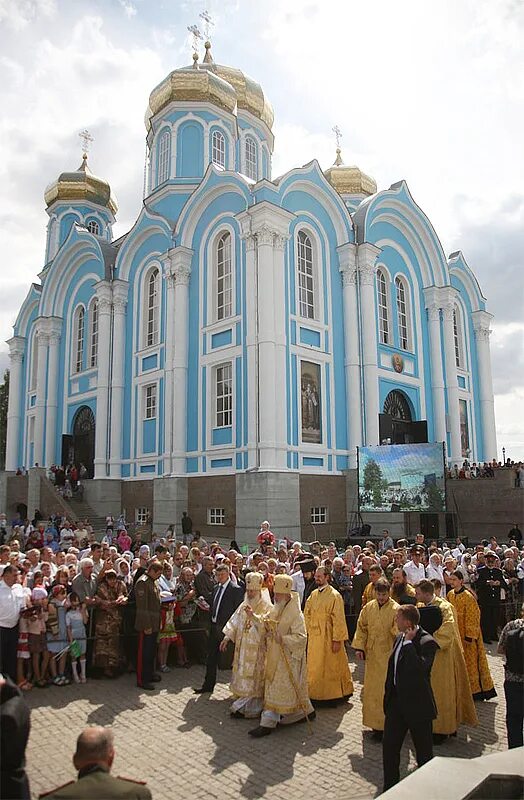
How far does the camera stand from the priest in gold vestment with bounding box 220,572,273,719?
6465 mm

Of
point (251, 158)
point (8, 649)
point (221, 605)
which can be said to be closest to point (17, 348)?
point (251, 158)

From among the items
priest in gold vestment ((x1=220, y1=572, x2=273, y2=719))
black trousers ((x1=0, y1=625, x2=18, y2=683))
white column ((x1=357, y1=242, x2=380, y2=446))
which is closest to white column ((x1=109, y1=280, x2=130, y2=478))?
white column ((x1=357, y1=242, x2=380, y2=446))

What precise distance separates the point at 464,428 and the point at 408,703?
23.3 meters

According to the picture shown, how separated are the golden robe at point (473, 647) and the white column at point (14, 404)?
28.3m

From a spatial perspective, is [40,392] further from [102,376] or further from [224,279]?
[224,279]

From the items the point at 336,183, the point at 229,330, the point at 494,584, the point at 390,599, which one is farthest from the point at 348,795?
the point at 336,183

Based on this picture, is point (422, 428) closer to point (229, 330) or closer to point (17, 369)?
point (229, 330)

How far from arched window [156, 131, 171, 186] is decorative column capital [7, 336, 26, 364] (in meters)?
11.9

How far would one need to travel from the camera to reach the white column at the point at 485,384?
27.9m

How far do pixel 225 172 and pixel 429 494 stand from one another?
13.3 meters

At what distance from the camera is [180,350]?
22.0 metres

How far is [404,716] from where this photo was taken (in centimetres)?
464

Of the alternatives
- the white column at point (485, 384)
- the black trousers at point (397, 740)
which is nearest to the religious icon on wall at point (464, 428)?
the white column at point (485, 384)

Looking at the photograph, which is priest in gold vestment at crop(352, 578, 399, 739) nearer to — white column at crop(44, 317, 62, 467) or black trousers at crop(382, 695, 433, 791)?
black trousers at crop(382, 695, 433, 791)
